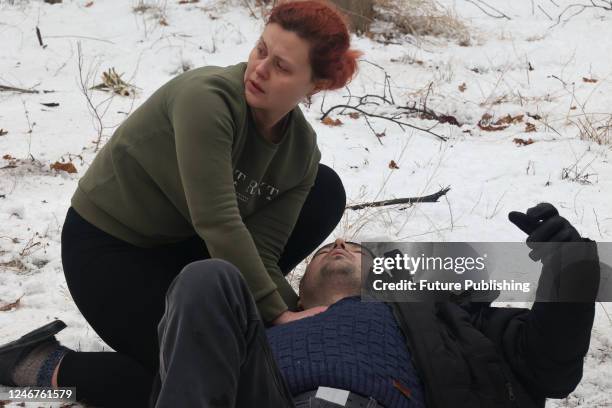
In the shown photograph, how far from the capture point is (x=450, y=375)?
2.40 metres

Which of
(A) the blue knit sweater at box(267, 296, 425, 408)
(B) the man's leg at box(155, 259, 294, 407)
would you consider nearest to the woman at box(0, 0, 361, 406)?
(A) the blue knit sweater at box(267, 296, 425, 408)

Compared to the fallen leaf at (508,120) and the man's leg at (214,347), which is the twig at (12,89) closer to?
the fallen leaf at (508,120)

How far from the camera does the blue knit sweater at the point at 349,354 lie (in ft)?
7.49

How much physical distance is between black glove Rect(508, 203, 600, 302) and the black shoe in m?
1.77

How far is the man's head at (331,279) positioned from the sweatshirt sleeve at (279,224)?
9 cm

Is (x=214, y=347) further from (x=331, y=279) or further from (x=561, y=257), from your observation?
(x=561, y=257)

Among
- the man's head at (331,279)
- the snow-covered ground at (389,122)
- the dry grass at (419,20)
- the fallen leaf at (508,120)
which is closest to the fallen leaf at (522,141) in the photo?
the snow-covered ground at (389,122)

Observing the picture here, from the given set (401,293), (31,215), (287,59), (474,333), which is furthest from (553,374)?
(31,215)

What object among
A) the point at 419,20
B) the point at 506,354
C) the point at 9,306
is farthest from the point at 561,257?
the point at 419,20

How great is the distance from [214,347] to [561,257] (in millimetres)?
1187

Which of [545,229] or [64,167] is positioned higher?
[545,229]

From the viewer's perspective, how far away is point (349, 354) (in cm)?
235

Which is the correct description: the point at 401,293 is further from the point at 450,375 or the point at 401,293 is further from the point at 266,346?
the point at 266,346

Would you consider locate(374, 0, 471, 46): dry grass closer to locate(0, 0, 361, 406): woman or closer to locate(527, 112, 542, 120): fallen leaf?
locate(527, 112, 542, 120): fallen leaf
